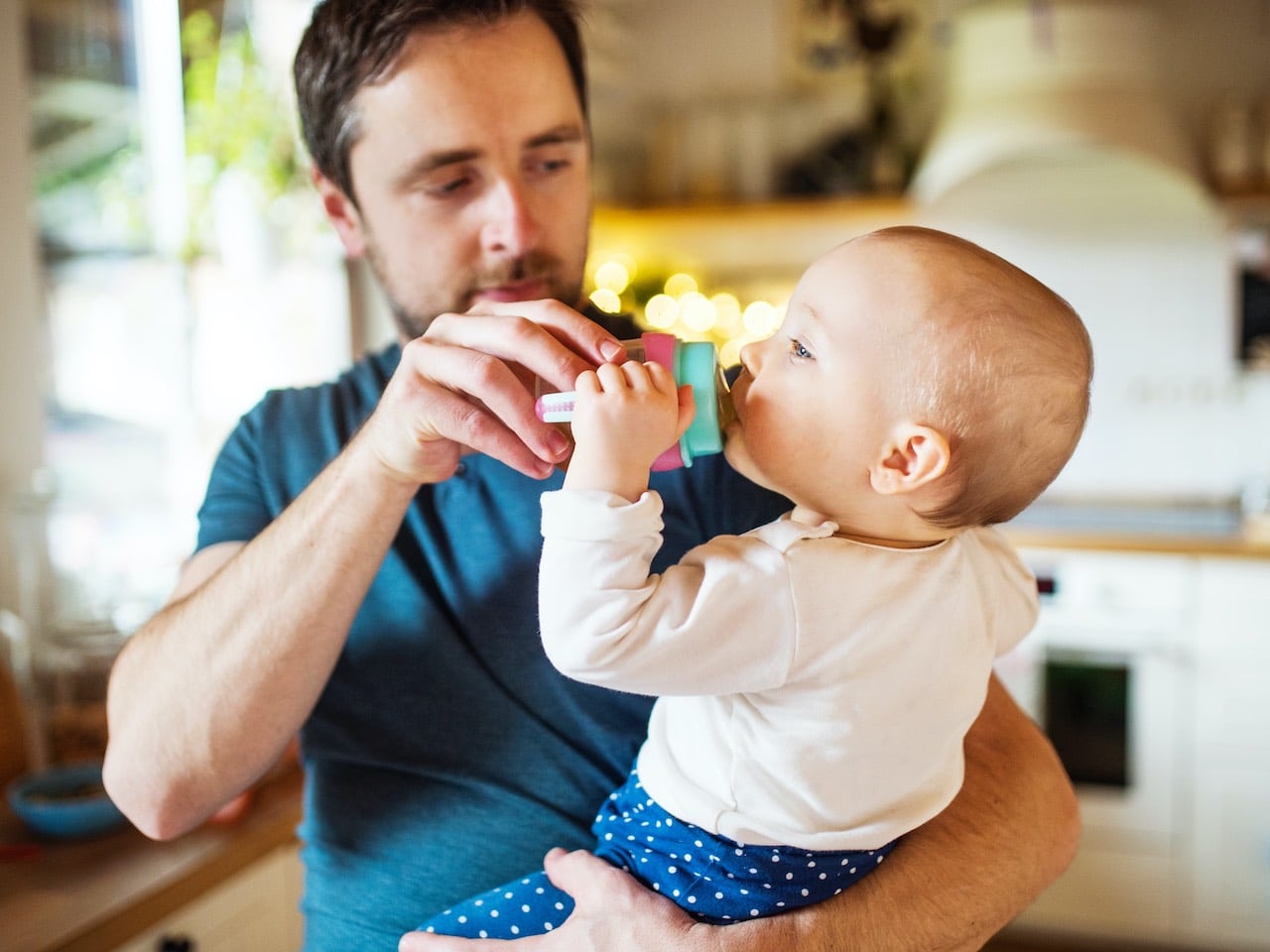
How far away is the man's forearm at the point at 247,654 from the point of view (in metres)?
1.03

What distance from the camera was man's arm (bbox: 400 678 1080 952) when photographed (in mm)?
915

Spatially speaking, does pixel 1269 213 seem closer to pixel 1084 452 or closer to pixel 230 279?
pixel 1084 452

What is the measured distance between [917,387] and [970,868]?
47cm

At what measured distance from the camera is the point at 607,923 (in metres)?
0.91

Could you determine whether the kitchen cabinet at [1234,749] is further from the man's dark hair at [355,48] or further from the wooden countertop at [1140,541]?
the man's dark hair at [355,48]

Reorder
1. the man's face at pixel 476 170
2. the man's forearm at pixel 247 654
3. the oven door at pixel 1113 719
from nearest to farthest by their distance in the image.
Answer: the man's forearm at pixel 247 654, the man's face at pixel 476 170, the oven door at pixel 1113 719

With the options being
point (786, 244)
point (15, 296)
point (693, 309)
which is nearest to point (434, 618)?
point (15, 296)

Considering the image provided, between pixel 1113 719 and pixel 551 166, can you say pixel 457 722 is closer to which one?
pixel 551 166

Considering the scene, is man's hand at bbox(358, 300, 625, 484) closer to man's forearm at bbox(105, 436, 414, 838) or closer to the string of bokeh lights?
man's forearm at bbox(105, 436, 414, 838)

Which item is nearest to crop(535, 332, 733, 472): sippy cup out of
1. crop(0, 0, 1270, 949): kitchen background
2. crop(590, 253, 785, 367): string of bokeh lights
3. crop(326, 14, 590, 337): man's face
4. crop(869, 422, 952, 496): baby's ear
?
crop(869, 422, 952, 496): baby's ear

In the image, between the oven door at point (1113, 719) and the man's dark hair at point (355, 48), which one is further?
the oven door at point (1113, 719)

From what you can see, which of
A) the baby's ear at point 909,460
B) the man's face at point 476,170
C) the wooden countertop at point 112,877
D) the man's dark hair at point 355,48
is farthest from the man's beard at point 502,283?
the wooden countertop at point 112,877

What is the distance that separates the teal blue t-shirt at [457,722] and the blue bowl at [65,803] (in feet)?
2.26

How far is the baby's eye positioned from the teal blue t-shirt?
0.25m
